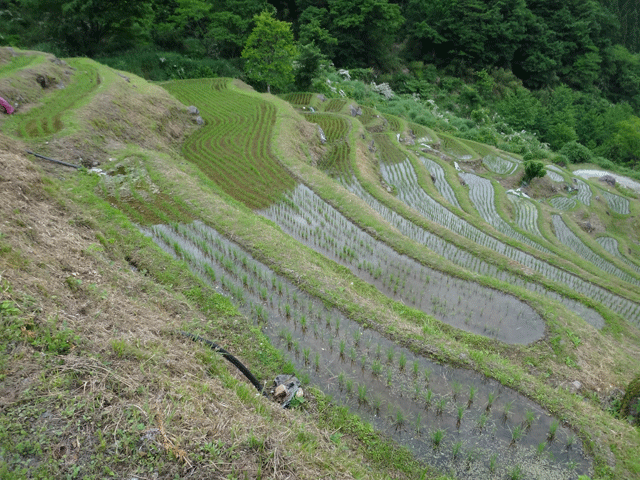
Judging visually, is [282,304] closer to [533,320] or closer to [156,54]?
[533,320]

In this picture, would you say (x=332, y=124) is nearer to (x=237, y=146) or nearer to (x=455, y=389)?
(x=237, y=146)

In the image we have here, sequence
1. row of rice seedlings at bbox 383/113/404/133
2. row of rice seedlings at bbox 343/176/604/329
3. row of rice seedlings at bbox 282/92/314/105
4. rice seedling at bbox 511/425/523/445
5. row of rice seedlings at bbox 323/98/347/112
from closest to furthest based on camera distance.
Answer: rice seedling at bbox 511/425/523/445 → row of rice seedlings at bbox 343/176/604/329 → row of rice seedlings at bbox 383/113/404/133 → row of rice seedlings at bbox 282/92/314/105 → row of rice seedlings at bbox 323/98/347/112

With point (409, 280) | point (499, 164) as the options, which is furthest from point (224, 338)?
point (499, 164)

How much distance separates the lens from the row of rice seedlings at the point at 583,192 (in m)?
24.5

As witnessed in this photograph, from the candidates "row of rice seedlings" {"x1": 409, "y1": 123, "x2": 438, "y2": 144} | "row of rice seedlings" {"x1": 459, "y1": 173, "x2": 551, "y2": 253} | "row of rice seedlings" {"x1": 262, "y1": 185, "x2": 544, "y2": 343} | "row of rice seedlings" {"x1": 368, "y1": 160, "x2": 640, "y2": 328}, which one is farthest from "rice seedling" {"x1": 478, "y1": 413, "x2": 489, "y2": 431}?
"row of rice seedlings" {"x1": 409, "y1": 123, "x2": 438, "y2": 144}

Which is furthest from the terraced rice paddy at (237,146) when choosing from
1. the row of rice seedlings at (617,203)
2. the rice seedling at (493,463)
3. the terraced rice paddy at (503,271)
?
the row of rice seedlings at (617,203)

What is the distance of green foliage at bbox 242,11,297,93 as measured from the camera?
2633cm

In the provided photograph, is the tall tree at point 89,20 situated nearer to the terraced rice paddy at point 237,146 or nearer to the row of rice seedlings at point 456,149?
the terraced rice paddy at point 237,146

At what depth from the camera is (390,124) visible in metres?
29.5

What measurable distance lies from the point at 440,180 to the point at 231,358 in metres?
17.8

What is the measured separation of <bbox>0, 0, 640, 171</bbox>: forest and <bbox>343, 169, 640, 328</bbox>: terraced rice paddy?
19336 mm

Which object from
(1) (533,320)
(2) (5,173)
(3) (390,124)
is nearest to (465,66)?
(3) (390,124)

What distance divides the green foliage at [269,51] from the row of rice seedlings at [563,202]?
68.8ft

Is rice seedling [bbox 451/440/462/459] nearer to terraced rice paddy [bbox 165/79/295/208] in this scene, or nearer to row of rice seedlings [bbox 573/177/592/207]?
terraced rice paddy [bbox 165/79/295/208]
